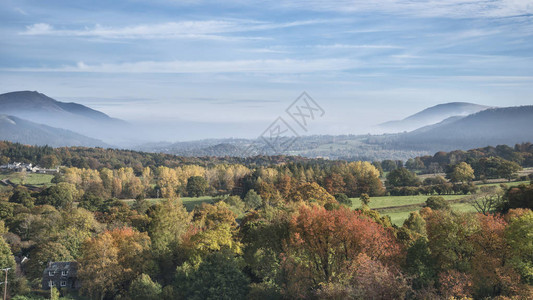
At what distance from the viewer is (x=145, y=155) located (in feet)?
640

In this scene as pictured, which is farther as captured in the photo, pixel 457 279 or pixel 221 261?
pixel 221 261

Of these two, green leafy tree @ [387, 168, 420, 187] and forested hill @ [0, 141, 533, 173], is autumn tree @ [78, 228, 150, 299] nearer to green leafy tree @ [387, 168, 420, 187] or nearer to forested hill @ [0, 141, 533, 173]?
green leafy tree @ [387, 168, 420, 187]

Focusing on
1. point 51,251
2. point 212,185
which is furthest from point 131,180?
point 51,251

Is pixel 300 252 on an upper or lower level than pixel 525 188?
lower

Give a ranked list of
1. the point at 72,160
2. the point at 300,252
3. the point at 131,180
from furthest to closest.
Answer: the point at 72,160 → the point at 131,180 → the point at 300,252

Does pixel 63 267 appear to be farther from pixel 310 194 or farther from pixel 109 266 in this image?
pixel 310 194

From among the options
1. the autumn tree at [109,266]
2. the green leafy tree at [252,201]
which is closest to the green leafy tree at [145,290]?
the autumn tree at [109,266]

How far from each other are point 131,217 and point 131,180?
55094 millimetres

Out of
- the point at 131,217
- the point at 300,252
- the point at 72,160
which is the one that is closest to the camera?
the point at 300,252

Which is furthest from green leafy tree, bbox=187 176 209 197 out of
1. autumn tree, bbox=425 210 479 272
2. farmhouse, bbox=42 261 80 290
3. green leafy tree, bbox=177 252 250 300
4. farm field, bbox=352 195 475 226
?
autumn tree, bbox=425 210 479 272

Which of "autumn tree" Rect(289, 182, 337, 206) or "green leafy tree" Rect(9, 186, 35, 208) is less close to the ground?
"autumn tree" Rect(289, 182, 337, 206)

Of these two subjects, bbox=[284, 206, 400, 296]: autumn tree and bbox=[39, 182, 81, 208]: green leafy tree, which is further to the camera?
bbox=[39, 182, 81, 208]: green leafy tree

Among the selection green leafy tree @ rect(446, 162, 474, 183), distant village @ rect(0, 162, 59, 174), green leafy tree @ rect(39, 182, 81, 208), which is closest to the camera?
green leafy tree @ rect(39, 182, 81, 208)

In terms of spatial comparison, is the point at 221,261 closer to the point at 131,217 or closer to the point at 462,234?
the point at 462,234
